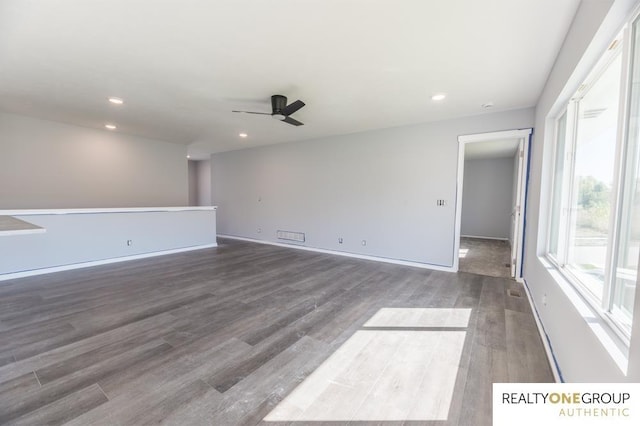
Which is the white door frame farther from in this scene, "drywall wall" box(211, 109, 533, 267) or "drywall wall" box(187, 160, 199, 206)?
"drywall wall" box(187, 160, 199, 206)

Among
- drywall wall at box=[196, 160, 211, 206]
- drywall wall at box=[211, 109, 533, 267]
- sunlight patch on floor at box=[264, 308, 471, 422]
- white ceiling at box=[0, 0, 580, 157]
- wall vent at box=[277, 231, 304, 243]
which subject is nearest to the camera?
sunlight patch on floor at box=[264, 308, 471, 422]

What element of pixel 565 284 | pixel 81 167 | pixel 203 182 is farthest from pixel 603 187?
pixel 203 182

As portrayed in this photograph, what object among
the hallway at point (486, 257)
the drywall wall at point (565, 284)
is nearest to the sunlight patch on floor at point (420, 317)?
the drywall wall at point (565, 284)

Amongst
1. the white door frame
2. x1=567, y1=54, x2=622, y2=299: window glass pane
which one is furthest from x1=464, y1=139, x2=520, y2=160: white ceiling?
x1=567, y1=54, x2=622, y2=299: window glass pane

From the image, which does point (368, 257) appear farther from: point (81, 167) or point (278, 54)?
point (81, 167)

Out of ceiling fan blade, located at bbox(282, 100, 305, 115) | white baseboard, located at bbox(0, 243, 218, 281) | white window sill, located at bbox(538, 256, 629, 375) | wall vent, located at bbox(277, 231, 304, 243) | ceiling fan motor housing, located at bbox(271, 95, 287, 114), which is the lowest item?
white baseboard, located at bbox(0, 243, 218, 281)

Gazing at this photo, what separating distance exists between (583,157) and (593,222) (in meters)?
0.64

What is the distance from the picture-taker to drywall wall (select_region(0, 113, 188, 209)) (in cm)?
463

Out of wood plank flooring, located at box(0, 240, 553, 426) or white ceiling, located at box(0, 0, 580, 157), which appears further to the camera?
white ceiling, located at box(0, 0, 580, 157)

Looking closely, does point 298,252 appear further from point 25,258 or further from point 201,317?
point 25,258

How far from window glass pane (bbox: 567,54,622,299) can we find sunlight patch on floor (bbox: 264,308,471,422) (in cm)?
109

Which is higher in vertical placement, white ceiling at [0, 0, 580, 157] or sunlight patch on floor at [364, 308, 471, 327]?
white ceiling at [0, 0, 580, 157]

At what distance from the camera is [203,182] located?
1066 cm

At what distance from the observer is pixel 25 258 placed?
3955 mm
